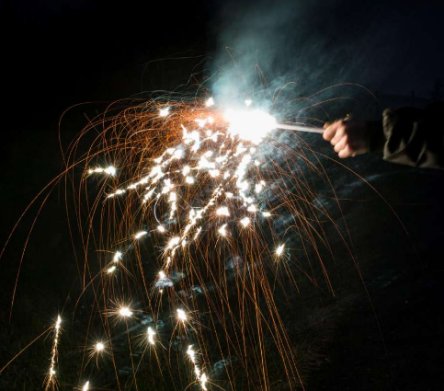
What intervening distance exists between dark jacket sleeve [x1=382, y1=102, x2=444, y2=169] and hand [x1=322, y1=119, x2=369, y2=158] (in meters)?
0.12

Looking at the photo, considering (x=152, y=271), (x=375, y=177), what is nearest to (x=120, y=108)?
(x=152, y=271)

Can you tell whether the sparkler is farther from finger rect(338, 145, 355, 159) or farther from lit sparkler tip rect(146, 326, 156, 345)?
finger rect(338, 145, 355, 159)

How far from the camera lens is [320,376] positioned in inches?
106

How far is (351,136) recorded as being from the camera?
1.86 metres

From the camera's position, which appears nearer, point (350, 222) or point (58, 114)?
point (350, 222)

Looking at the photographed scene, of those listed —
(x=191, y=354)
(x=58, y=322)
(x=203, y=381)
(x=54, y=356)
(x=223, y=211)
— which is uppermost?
(x=223, y=211)

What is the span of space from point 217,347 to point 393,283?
6.97ft

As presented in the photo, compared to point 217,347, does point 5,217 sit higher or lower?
higher

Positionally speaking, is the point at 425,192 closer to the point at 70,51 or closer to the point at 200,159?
the point at 200,159

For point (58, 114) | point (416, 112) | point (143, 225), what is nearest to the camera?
point (416, 112)

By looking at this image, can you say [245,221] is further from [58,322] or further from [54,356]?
[54,356]

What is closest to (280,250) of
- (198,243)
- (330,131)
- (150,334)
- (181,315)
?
(198,243)

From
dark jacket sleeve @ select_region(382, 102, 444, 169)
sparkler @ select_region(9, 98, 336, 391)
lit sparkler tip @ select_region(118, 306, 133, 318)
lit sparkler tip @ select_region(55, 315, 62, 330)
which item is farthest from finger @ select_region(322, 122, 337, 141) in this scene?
lit sparkler tip @ select_region(55, 315, 62, 330)

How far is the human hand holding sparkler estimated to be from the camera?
1846mm
